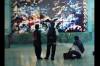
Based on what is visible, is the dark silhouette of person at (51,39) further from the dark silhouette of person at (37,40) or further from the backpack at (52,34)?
the dark silhouette of person at (37,40)

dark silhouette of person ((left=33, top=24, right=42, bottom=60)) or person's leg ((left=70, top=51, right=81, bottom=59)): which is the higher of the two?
dark silhouette of person ((left=33, top=24, right=42, bottom=60))

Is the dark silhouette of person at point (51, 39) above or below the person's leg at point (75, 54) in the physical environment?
above

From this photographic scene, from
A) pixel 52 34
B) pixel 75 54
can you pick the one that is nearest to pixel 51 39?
pixel 52 34

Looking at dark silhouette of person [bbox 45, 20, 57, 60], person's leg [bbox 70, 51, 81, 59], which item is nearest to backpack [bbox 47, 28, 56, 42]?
dark silhouette of person [bbox 45, 20, 57, 60]

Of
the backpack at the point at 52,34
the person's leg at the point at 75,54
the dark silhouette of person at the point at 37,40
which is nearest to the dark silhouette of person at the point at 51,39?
the backpack at the point at 52,34

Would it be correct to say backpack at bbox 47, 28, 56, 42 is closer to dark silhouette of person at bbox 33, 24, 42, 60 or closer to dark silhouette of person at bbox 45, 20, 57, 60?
dark silhouette of person at bbox 45, 20, 57, 60

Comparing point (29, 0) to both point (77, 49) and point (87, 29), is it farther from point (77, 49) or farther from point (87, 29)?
point (77, 49)

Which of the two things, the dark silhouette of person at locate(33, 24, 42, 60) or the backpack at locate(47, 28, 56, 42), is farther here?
the dark silhouette of person at locate(33, 24, 42, 60)

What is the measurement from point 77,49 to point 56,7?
26.2 feet

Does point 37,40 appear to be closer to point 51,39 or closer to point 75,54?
point 51,39

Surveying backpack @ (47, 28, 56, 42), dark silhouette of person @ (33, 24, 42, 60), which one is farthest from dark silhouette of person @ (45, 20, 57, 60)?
dark silhouette of person @ (33, 24, 42, 60)

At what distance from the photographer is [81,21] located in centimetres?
2016

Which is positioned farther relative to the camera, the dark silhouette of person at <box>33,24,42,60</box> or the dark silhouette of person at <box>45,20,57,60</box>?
the dark silhouette of person at <box>33,24,42,60</box>

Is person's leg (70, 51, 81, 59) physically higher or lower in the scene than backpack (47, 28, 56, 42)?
lower
